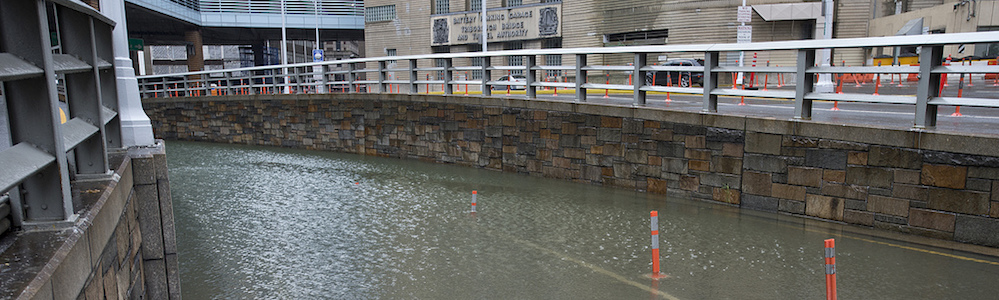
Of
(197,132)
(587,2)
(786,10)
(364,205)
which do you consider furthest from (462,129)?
(587,2)

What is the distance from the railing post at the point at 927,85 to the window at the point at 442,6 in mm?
40197

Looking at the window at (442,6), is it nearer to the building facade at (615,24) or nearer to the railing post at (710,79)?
the building facade at (615,24)

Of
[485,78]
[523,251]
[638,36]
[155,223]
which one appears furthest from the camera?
[638,36]

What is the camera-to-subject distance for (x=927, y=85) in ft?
23.6

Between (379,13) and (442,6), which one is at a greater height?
(442,6)

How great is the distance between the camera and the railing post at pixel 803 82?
8367 mm

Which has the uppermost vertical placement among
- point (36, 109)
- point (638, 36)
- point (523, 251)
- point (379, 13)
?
point (379, 13)

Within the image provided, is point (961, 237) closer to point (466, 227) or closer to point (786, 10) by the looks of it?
point (466, 227)

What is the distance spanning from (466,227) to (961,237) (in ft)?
16.6

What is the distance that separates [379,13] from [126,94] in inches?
1719

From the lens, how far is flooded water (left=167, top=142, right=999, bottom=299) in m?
5.85

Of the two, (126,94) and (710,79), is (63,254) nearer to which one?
(126,94)

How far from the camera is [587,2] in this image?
38.1m

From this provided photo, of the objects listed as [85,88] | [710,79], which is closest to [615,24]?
[710,79]
